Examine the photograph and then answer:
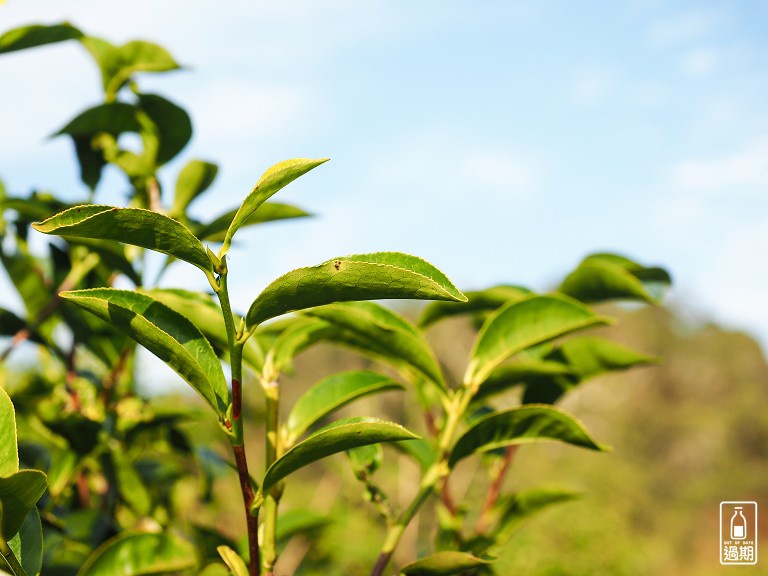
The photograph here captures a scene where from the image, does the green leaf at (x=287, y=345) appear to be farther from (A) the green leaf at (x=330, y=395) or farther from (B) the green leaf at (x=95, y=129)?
(B) the green leaf at (x=95, y=129)

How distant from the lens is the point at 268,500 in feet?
2.06

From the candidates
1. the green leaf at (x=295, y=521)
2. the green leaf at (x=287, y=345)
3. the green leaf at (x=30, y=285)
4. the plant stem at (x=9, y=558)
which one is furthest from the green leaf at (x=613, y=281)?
the green leaf at (x=30, y=285)

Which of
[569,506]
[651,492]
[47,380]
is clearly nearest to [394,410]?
[569,506]

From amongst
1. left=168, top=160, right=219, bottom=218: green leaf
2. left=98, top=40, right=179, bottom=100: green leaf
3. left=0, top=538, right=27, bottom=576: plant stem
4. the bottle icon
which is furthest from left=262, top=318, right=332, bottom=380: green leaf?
the bottle icon

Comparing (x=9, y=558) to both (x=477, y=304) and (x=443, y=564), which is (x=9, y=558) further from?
(x=477, y=304)

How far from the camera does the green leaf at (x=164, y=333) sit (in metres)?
0.53

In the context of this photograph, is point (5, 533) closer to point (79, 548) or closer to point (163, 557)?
point (163, 557)

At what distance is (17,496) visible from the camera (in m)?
0.51

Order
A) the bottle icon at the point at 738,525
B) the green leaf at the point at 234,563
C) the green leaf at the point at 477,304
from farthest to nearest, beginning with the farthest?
the bottle icon at the point at 738,525 < the green leaf at the point at 477,304 < the green leaf at the point at 234,563

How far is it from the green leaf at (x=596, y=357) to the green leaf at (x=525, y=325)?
83 millimetres

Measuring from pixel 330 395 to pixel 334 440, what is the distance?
0.64ft

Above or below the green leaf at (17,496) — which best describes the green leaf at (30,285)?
above

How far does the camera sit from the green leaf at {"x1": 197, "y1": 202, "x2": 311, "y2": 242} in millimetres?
903

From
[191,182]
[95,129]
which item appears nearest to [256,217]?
[191,182]
